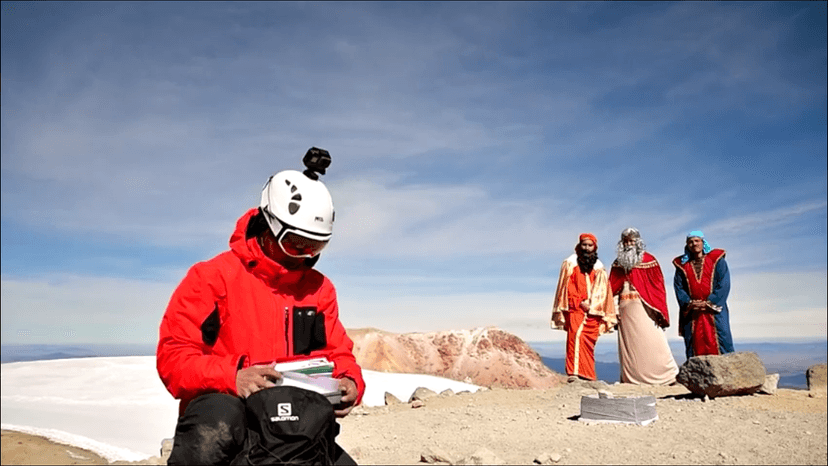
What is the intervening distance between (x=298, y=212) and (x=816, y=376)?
36.6ft

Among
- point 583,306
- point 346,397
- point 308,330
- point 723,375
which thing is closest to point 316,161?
point 308,330

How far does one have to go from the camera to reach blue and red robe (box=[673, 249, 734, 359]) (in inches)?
450

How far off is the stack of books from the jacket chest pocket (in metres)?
0.14

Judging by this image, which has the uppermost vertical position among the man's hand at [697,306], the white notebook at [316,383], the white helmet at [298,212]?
the man's hand at [697,306]

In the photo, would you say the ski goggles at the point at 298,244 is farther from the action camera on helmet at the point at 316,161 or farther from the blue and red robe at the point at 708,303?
the blue and red robe at the point at 708,303

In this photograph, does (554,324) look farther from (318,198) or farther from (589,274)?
(318,198)

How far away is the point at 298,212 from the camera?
10.1ft

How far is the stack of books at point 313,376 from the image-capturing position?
2.94 meters

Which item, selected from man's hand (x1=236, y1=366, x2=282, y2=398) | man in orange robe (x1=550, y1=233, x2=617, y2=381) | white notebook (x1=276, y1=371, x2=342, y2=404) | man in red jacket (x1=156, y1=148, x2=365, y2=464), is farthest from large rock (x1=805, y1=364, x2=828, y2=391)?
man's hand (x1=236, y1=366, x2=282, y2=398)

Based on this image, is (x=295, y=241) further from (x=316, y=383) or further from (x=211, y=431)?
(x=211, y=431)

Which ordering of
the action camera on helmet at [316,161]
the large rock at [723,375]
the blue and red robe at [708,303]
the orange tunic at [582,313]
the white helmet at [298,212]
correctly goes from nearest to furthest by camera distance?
1. the white helmet at [298,212]
2. the action camera on helmet at [316,161]
3. the large rock at [723,375]
4. the blue and red robe at [708,303]
5. the orange tunic at [582,313]

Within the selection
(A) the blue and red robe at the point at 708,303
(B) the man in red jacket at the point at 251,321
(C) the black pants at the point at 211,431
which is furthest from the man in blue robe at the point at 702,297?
(C) the black pants at the point at 211,431

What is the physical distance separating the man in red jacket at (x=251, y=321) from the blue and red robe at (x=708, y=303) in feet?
31.2

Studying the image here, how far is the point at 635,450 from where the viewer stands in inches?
288
